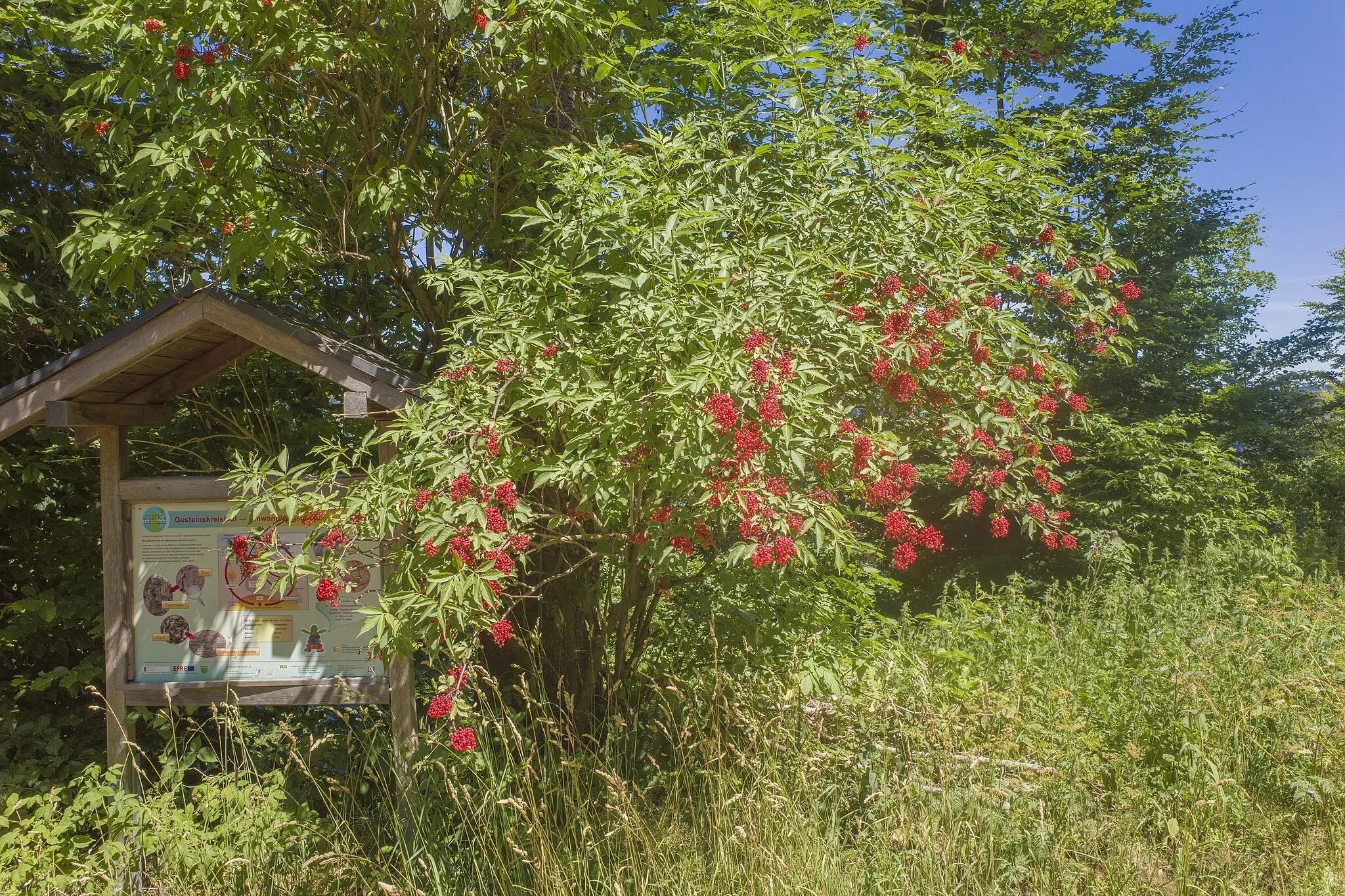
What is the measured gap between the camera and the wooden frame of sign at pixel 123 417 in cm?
342

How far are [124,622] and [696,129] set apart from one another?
10.6 ft

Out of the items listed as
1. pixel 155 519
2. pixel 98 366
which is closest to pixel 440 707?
pixel 155 519

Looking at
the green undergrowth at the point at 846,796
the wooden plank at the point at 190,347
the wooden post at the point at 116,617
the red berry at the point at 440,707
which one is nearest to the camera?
the red berry at the point at 440,707

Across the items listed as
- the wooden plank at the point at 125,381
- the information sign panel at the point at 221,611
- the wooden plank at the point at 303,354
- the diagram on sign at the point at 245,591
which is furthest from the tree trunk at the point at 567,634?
the wooden plank at the point at 125,381

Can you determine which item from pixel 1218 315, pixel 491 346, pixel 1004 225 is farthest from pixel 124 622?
pixel 1218 315

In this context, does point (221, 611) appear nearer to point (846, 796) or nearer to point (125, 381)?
point (125, 381)

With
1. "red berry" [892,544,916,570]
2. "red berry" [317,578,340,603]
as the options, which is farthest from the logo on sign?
"red berry" [892,544,916,570]

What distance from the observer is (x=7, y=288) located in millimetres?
4137

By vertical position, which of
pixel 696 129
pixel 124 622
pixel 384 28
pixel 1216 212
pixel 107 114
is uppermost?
pixel 1216 212

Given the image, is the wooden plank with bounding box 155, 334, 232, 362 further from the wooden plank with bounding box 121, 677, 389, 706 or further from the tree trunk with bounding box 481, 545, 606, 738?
the tree trunk with bounding box 481, 545, 606, 738

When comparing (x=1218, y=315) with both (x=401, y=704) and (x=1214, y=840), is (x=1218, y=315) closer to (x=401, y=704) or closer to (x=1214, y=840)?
(x=1214, y=840)

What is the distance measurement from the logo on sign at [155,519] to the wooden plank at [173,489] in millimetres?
41

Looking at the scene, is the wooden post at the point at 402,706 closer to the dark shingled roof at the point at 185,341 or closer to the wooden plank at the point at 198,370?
the dark shingled roof at the point at 185,341

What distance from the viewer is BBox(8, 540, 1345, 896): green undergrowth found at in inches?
107
